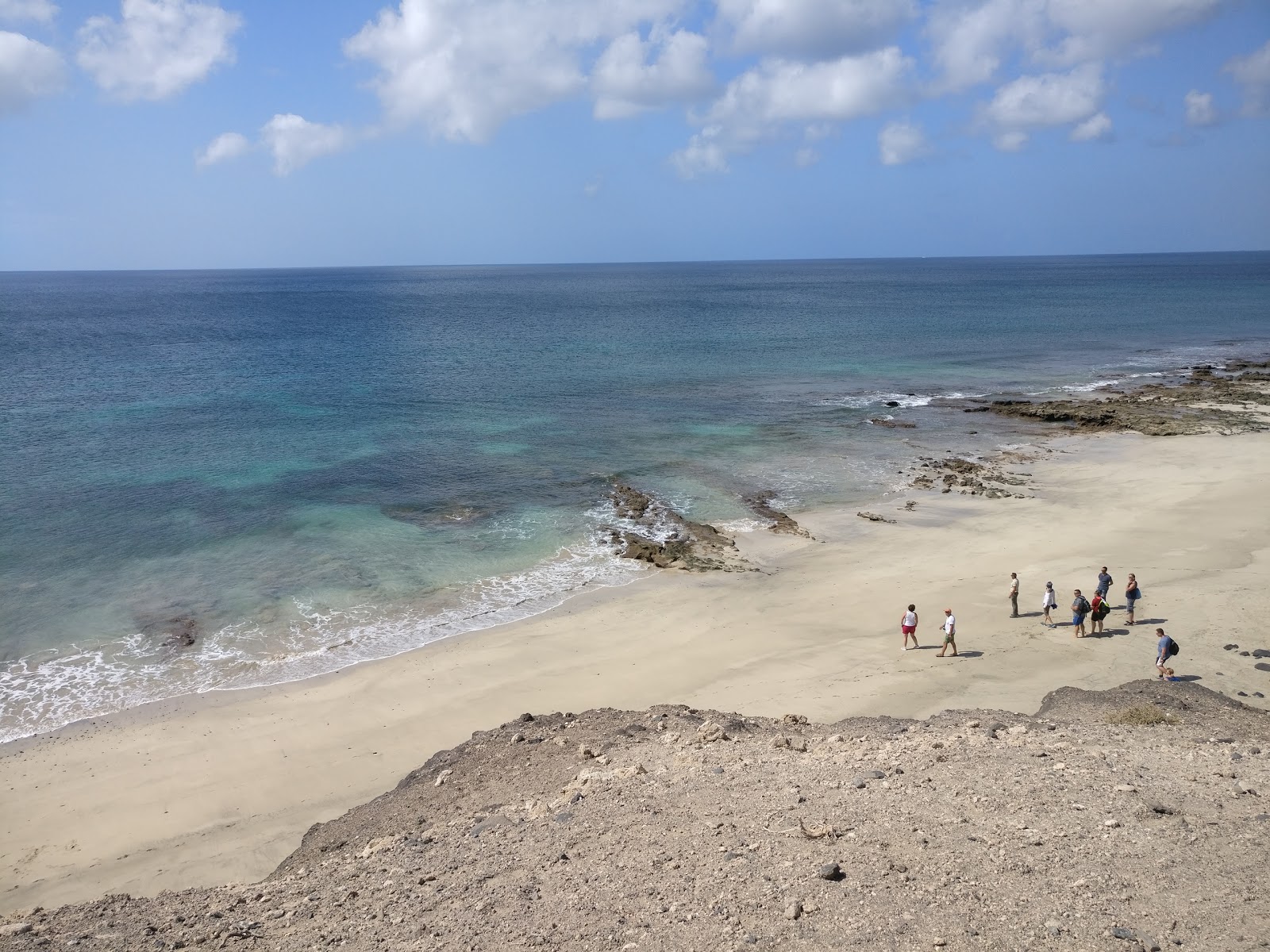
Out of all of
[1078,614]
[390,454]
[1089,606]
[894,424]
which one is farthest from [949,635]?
[390,454]

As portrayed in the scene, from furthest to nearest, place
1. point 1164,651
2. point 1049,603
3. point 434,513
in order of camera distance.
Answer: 1. point 434,513
2. point 1049,603
3. point 1164,651

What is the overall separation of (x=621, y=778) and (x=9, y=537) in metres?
26.6

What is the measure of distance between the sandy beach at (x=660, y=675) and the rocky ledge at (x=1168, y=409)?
15316 millimetres

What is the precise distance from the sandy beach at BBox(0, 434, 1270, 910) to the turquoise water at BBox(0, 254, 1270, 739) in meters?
2.28

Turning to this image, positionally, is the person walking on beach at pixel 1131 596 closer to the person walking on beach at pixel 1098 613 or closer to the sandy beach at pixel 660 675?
the sandy beach at pixel 660 675

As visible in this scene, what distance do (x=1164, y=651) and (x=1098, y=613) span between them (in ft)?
8.06

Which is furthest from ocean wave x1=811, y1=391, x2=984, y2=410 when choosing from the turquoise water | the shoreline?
the shoreline

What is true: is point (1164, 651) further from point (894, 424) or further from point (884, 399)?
point (884, 399)

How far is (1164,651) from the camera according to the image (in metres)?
17.9

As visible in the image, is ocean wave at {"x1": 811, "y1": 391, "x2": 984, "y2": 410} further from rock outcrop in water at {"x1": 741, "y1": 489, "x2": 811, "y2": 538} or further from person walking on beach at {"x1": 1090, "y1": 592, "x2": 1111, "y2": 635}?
person walking on beach at {"x1": 1090, "y1": 592, "x2": 1111, "y2": 635}

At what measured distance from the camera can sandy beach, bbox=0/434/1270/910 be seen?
49.1 ft

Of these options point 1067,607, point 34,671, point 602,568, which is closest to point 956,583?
point 1067,607

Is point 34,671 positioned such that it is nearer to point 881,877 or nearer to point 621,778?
point 621,778

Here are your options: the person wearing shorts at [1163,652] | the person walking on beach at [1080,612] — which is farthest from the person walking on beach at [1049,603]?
the person wearing shorts at [1163,652]
